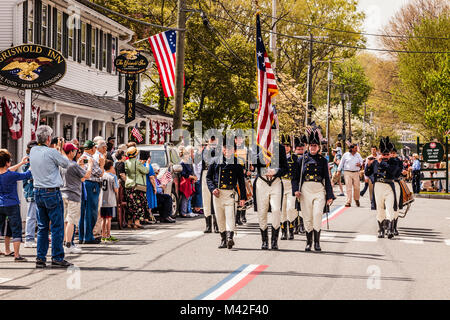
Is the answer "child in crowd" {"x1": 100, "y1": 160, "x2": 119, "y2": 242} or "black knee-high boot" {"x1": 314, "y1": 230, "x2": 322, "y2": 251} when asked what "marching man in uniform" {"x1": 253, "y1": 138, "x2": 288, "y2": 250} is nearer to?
"black knee-high boot" {"x1": 314, "y1": 230, "x2": 322, "y2": 251}

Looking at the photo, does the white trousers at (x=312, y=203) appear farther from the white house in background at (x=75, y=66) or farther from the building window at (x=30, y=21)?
the building window at (x=30, y=21)

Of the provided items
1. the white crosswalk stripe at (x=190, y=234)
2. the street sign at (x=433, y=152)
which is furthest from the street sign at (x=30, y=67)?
→ the street sign at (x=433, y=152)

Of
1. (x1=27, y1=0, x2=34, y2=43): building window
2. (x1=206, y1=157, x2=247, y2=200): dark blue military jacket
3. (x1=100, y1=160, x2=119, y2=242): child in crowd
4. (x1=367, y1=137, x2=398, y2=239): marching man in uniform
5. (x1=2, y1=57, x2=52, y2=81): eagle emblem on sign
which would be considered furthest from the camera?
(x1=27, y1=0, x2=34, y2=43): building window

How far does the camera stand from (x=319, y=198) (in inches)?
546

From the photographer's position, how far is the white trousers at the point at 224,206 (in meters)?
13.9

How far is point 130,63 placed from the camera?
31.3 metres

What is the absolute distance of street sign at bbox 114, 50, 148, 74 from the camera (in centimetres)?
3123

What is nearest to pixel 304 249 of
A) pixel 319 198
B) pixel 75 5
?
pixel 319 198

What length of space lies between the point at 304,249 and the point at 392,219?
128 inches

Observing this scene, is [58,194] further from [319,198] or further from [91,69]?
[91,69]

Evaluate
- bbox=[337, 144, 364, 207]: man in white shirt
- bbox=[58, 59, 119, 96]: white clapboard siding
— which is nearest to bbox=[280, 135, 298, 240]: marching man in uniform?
bbox=[337, 144, 364, 207]: man in white shirt

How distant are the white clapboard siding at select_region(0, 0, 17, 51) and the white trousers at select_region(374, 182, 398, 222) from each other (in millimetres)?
14257

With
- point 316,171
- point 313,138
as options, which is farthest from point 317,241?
point 313,138

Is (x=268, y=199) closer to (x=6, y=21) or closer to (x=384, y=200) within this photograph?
(x=384, y=200)
